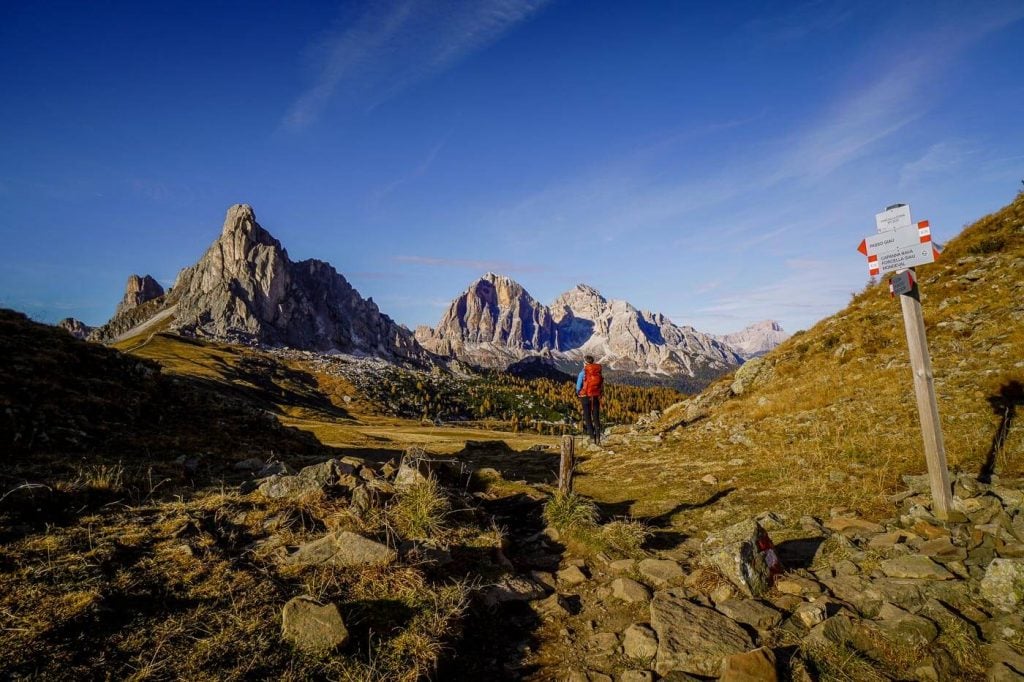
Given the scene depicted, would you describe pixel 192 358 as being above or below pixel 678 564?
above

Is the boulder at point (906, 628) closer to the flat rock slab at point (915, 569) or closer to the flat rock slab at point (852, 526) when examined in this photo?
the flat rock slab at point (915, 569)

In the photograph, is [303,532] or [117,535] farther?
[303,532]

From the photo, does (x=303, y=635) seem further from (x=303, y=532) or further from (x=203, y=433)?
(x=203, y=433)

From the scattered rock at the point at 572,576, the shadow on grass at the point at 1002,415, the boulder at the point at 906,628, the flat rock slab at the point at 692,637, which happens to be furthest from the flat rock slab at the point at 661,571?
the shadow on grass at the point at 1002,415

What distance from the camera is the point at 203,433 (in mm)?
17312

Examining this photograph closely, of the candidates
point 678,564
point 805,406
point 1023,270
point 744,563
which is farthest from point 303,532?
point 1023,270

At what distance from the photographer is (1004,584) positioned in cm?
648

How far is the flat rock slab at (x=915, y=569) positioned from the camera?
23.8ft

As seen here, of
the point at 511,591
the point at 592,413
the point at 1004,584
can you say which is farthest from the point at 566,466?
the point at 592,413

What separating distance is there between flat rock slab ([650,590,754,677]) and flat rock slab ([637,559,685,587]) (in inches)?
37.7

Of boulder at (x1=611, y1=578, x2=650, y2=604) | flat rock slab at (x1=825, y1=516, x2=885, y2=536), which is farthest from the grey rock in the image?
flat rock slab at (x1=825, y1=516, x2=885, y2=536)

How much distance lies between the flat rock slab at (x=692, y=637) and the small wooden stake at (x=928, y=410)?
5300 mm

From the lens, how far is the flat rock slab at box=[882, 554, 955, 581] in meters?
7.25

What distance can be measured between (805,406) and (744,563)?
13044 mm
